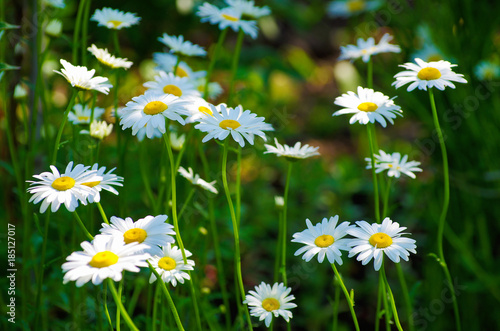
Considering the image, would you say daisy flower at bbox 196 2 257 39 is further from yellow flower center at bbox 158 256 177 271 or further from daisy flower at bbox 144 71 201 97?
yellow flower center at bbox 158 256 177 271

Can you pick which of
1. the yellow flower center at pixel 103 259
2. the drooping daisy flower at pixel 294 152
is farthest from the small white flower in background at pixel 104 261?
the drooping daisy flower at pixel 294 152

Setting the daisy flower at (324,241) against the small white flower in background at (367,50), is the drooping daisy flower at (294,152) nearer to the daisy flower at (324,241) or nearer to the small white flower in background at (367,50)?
the daisy flower at (324,241)

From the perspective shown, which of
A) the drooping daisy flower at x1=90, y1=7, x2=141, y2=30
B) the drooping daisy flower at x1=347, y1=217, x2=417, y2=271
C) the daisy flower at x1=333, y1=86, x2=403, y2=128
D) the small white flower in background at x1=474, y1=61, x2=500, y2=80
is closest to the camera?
the drooping daisy flower at x1=347, y1=217, x2=417, y2=271

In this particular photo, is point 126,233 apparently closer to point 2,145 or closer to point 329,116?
point 2,145

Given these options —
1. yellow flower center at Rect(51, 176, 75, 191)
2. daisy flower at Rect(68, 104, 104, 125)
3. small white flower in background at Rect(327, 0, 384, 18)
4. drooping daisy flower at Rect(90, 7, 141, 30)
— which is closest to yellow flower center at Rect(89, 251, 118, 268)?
yellow flower center at Rect(51, 176, 75, 191)

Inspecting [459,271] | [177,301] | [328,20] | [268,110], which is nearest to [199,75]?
[177,301]

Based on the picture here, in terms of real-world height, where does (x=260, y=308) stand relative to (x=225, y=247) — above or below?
below
